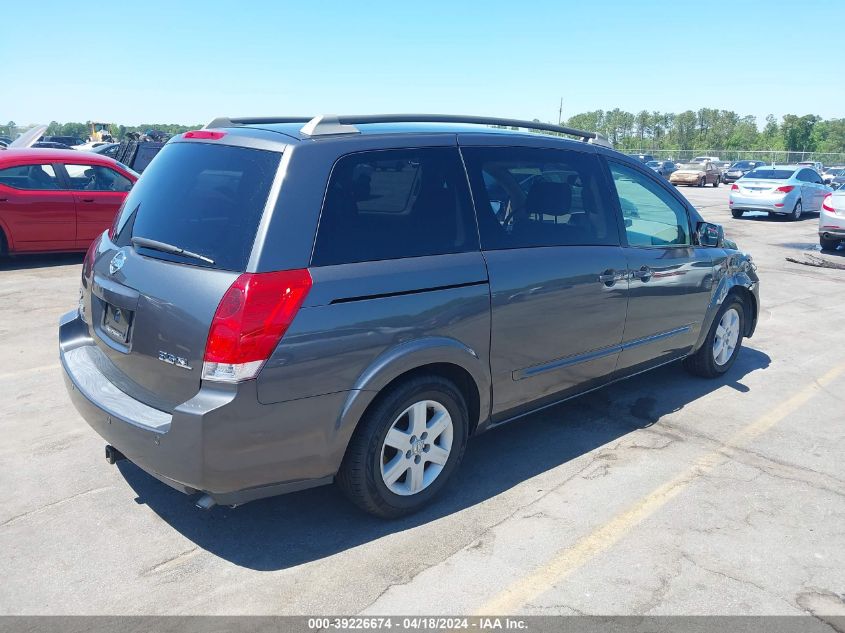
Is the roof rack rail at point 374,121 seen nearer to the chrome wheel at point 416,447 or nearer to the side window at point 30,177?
the chrome wheel at point 416,447

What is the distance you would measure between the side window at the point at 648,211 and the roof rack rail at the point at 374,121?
31 centimetres

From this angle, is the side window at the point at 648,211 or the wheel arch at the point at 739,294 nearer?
the side window at the point at 648,211

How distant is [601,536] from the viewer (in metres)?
3.53

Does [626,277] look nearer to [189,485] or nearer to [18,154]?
[189,485]

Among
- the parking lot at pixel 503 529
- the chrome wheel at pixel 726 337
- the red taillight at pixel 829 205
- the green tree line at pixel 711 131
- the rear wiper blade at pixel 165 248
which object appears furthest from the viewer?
the green tree line at pixel 711 131

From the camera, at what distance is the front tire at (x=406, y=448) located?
336cm

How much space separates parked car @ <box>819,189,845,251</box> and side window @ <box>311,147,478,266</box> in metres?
12.4

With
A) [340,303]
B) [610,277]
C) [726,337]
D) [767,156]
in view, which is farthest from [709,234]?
[767,156]

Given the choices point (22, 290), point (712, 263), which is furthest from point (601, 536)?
point (22, 290)

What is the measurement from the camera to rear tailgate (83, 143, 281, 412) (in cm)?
303

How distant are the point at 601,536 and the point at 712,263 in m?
2.82

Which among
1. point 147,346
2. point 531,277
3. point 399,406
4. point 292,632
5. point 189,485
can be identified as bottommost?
point 292,632

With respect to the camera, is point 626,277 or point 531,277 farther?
point 626,277

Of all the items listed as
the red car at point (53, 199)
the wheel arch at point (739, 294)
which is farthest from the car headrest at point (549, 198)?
the red car at point (53, 199)
